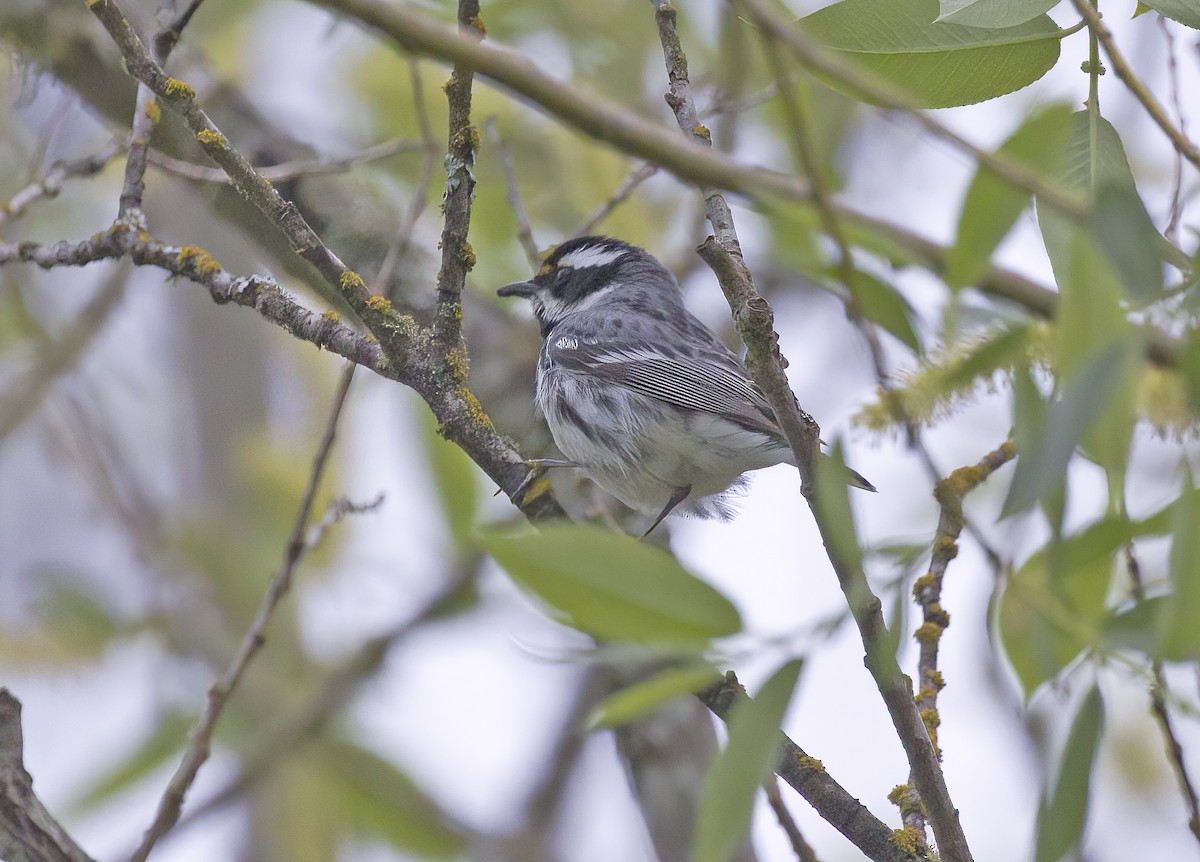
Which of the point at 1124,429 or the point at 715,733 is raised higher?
the point at 715,733

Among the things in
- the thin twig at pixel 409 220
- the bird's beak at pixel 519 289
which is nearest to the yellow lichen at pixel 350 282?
the thin twig at pixel 409 220

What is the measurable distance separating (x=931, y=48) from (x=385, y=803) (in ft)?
11.7

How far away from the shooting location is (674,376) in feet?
12.5

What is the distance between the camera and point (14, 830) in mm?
1805

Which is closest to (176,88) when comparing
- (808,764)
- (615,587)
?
(615,587)

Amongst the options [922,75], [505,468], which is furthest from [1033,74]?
[505,468]

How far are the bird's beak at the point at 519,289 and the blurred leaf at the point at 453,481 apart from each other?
712mm

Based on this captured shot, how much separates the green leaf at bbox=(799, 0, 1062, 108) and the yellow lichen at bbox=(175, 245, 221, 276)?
1.60 m

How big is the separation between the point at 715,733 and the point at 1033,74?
285 cm

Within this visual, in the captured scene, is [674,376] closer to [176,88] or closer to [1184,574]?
[176,88]

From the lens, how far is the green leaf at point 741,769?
3.41 feet

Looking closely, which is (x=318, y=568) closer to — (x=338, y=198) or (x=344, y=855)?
(x=344, y=855)

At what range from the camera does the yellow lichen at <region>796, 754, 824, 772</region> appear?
2035 mm

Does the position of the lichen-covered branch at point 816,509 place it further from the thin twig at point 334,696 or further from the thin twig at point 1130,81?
the thin twig at point 334,696
